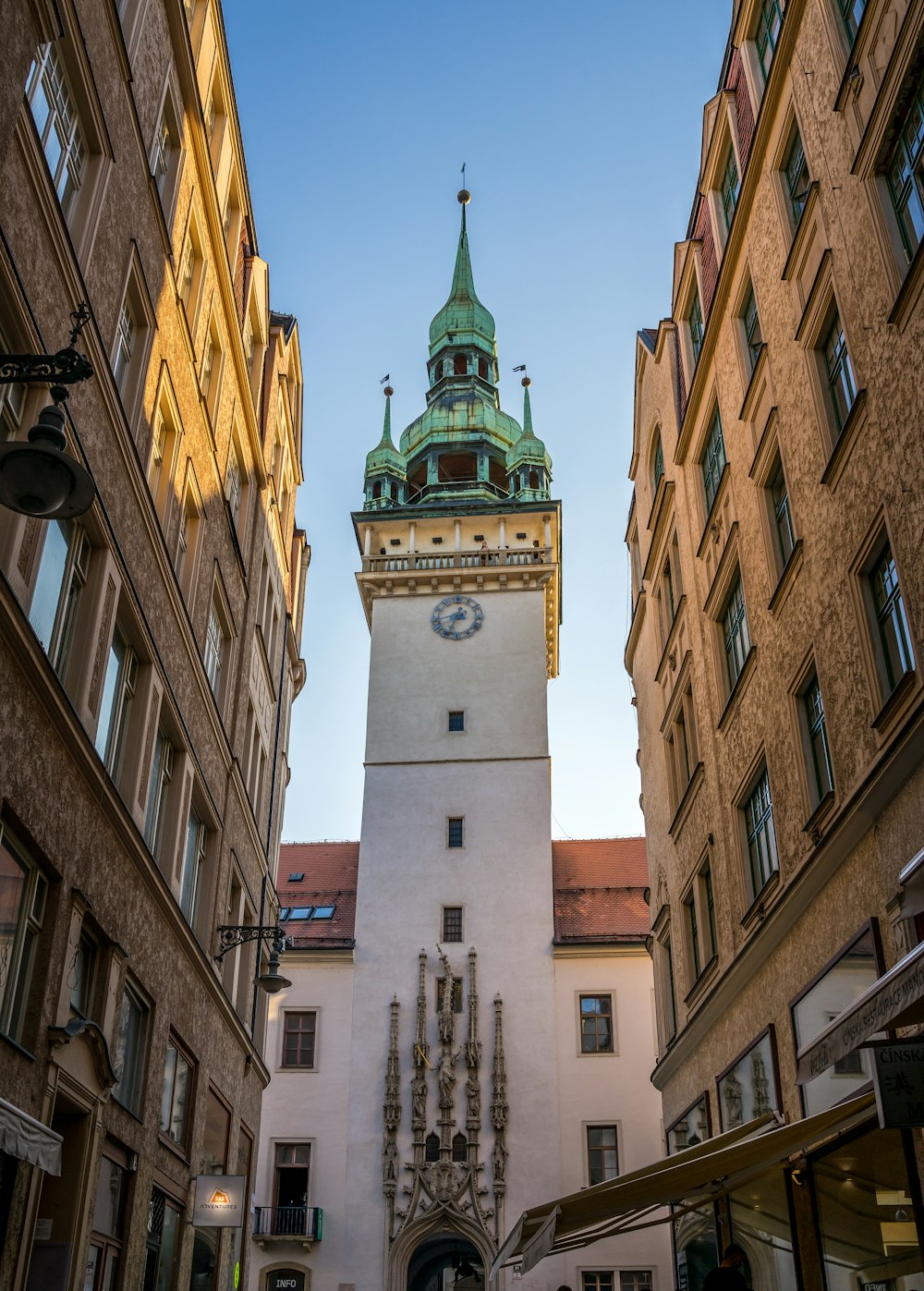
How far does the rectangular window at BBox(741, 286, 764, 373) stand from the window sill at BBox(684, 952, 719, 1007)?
29.0 feet

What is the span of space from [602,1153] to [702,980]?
18348 millimetres

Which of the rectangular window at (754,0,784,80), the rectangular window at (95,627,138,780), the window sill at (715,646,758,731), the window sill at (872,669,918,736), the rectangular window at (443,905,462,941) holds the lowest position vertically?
the window sill at (872,669,918,736)

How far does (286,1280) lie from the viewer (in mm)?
34375

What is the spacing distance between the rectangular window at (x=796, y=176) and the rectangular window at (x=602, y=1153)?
28.0 m

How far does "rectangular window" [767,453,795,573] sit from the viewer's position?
15.7 m

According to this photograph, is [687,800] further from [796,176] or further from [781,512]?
[796,176]

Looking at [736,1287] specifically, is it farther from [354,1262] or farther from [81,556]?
[354,1262]

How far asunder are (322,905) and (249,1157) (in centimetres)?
1935

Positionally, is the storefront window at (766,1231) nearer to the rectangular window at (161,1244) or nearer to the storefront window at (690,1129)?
the storefront window at (690,1129)

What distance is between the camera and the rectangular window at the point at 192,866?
18234 millimetres

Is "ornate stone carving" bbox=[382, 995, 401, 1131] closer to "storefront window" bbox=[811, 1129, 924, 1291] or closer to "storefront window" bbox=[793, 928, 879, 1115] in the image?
"storefront window" bbox=[793, 928, 879, 1115]

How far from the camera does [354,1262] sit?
34438 mm

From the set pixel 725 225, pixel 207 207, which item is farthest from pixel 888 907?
pixel 207 207

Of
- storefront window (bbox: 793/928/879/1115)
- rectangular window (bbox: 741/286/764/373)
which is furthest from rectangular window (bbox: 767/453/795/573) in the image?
storefront window (bbox: 793/928/879/1115)
